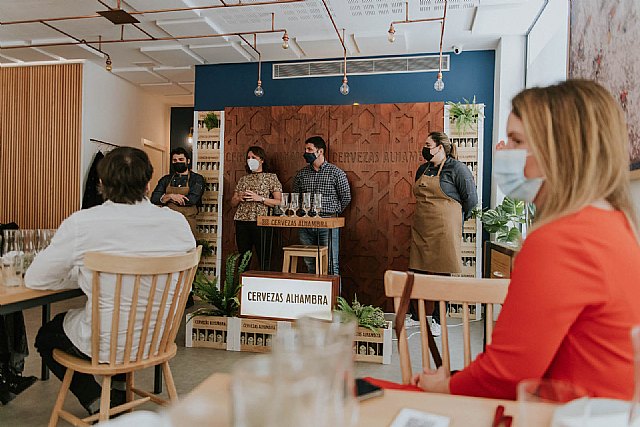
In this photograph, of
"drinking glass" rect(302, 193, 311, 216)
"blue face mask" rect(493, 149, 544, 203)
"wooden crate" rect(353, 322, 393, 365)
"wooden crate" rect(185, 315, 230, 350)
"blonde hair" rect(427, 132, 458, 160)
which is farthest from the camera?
"drinking glass" rect(302, 193, 311, 216)

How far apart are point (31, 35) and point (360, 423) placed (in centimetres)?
658

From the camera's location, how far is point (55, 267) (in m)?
2.19

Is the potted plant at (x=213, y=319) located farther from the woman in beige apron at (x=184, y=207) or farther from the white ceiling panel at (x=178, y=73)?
the white ceiling panel at (x=178, y=73)

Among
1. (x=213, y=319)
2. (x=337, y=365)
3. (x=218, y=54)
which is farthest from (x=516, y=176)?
(x=218, y=54)

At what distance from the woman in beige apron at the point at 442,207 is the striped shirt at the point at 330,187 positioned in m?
0.97

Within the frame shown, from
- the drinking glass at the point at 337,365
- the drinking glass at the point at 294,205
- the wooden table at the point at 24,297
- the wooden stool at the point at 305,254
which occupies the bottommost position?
the wooden stool at the point at 305,254

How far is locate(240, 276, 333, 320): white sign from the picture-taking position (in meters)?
4.11

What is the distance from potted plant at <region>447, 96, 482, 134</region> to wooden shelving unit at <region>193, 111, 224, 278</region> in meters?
2.82

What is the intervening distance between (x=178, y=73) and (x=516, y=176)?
22.9 feet

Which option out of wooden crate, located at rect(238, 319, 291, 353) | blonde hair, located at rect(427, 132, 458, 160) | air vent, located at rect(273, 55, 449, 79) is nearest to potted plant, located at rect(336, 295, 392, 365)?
wooden crate, located at rect(238, 319, 291, 353)

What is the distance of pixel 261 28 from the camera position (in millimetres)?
5625

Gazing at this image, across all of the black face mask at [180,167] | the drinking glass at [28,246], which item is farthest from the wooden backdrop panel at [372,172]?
the drinking glass at [28,246]

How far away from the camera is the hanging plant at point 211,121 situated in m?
6.49

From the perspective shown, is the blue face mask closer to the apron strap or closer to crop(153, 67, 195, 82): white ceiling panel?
the apron strap
